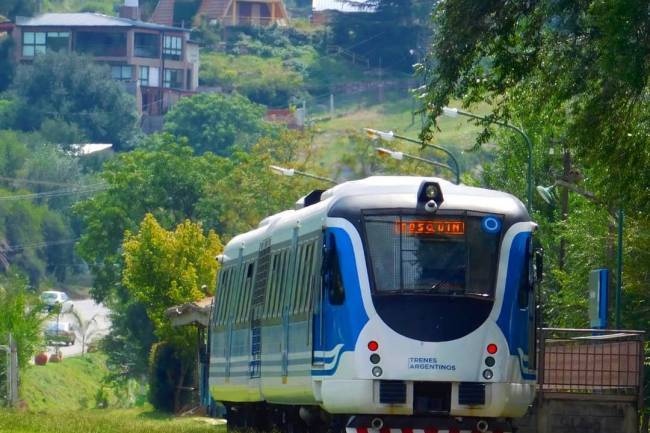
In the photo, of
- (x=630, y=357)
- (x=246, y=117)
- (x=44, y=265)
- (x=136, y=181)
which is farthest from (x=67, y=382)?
(x=246, y=117)

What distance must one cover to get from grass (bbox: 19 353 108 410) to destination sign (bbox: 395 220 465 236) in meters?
55.7

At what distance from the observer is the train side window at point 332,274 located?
27094mm

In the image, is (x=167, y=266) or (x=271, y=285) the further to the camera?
(x=167, y=266)

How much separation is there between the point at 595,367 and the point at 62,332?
310 feet

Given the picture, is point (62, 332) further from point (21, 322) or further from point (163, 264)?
point (163, 264)

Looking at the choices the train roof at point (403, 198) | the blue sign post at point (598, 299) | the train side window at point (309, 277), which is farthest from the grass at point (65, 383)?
the train roof at point (403, 198)

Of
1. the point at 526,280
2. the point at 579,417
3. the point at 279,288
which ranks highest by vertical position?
the point at 526,280

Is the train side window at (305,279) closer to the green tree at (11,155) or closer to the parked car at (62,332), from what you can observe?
the parked car at (62,332)

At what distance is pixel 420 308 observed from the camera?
26.7 m

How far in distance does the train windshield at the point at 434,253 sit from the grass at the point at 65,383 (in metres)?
55.7

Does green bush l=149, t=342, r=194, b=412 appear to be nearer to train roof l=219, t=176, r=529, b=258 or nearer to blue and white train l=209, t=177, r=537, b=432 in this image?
train roof l=219, t=176, r=529, b=258

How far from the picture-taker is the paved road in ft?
393

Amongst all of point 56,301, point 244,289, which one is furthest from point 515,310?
point 56,301

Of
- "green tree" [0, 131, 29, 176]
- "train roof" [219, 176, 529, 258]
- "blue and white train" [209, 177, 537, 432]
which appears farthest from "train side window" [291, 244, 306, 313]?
"green tree" [0, 131, 29, 176]
